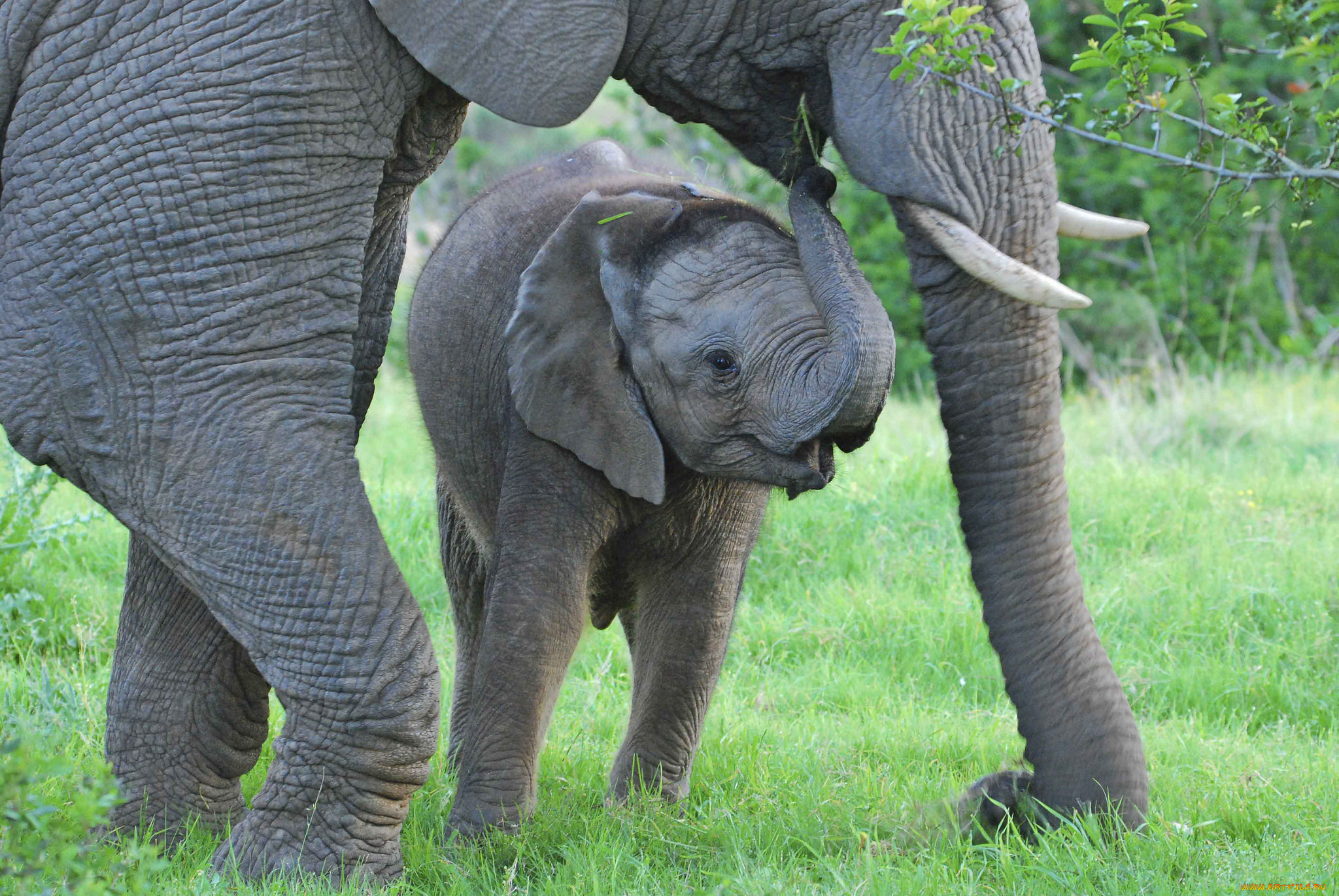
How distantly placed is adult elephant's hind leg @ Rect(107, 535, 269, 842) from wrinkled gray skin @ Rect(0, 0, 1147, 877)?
2.31 ft

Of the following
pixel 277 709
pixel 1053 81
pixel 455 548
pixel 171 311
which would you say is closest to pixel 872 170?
pixel 171 311

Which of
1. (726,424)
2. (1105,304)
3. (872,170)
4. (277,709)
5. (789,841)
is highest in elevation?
(872,170)

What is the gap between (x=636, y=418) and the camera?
173 inches

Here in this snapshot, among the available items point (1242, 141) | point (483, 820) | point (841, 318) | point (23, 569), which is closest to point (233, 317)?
point (841, 318)

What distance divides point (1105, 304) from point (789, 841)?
10325 millimetres

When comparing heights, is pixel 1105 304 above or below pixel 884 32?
below

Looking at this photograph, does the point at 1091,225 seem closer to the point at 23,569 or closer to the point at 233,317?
the point at 233,317

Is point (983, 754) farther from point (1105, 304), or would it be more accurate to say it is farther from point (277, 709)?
point (1105, 304)

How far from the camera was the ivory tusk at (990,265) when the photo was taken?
3.44 meters

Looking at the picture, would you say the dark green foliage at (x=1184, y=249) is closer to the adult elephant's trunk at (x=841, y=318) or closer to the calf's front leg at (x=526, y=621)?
the calf's front leg at (x=526, y=621)

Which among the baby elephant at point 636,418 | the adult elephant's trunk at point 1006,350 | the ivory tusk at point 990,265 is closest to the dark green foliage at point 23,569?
the baby elephant at point 636,418

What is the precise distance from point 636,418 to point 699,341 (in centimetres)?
29

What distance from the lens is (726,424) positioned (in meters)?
4.25

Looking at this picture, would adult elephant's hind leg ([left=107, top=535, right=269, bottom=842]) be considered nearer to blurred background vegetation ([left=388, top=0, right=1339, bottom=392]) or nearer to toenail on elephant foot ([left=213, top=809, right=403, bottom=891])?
toenail on elephant foot ([left=213, top=809, right=403, bottom=891])
